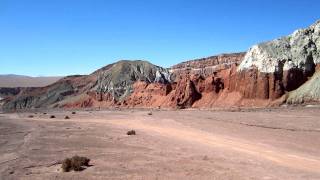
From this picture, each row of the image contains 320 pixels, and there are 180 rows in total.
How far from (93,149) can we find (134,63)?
105575 mm

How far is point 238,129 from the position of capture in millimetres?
33438

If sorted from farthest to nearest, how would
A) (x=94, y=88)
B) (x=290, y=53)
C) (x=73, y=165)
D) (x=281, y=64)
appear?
(x=94, y=88) < (x=290, y=53) < (x=281, y=64) < (x=73, y=165)

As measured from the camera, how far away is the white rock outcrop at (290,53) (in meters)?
63.5

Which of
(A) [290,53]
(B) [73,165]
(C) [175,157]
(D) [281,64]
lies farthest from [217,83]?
(B) [73,165]

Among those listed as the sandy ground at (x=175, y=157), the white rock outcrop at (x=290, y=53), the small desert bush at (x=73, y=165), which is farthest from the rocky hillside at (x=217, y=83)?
the small desert bush at (x=73, y=165)

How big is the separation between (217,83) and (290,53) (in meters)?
15.6

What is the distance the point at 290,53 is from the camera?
6588cm

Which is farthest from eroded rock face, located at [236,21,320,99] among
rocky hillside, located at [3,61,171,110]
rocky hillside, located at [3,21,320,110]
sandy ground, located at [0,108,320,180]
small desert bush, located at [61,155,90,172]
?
small desert bush, located at [61,155,90,172]

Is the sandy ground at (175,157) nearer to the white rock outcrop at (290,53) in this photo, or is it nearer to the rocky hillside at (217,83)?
the rocky hillside at (217,83)

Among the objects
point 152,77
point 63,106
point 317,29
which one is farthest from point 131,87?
point 317,29

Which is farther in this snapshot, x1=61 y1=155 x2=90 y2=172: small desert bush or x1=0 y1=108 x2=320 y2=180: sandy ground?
x1=61 y1=155 x2=90 y2=172: small desert bush

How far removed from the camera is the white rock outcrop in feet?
208

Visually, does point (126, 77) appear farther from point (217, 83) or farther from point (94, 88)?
point (217, 83)

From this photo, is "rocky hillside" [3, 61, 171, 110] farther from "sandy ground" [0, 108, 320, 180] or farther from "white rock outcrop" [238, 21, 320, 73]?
"sandy ground" [0, 108, 320, 180]
